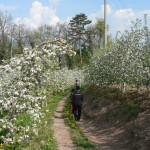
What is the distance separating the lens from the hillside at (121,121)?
14.1 metres

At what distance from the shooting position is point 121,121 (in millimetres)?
17297

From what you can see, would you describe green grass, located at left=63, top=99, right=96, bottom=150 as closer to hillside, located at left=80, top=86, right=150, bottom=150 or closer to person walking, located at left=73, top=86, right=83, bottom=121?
hillside, located at left=80, top=86, right=150, bottom=150

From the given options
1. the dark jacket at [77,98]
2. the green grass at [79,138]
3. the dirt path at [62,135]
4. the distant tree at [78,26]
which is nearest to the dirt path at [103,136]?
the green grass at [79,138]

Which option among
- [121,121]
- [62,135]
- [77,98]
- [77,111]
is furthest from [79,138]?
[77,111]

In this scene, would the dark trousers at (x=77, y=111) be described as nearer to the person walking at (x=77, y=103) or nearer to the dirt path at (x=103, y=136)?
the person walking at (x=77, y=103)

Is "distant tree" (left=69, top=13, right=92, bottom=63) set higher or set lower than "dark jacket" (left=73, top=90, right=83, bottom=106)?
higher

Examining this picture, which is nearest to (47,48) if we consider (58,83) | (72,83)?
(58,83)

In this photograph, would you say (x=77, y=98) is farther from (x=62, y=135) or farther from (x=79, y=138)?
(x=79, y=138)

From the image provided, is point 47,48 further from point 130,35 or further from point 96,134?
point 130,35

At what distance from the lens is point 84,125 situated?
1947cm

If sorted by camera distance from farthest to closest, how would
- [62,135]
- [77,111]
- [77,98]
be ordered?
[77,111] < [77,98] < [62,135]

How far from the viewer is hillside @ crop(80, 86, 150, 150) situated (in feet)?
46.1

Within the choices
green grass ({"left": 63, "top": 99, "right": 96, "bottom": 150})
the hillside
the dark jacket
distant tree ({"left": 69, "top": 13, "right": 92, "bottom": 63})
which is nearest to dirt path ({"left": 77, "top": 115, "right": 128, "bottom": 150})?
the hillside

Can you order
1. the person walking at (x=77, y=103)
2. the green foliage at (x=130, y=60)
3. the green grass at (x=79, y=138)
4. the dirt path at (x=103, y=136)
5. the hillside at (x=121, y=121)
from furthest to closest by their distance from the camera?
the person walking at (x=77, y=103) < the green foliage at (x=130, y=60) < the dirt path at (x=103, y=136) < the hillside at (x=121, y=121) < the green grass at (x=79, y=138)
